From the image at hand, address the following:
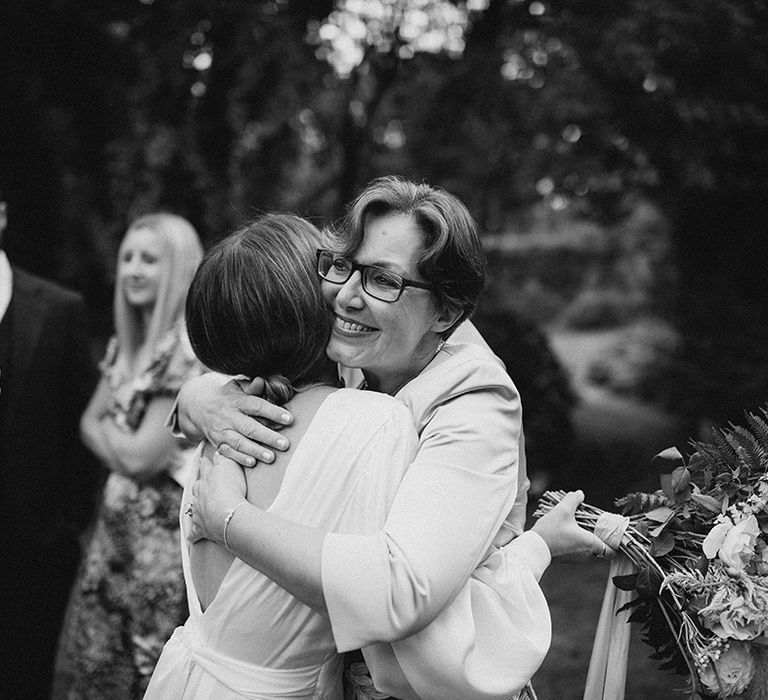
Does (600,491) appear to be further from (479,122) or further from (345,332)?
(345,332)

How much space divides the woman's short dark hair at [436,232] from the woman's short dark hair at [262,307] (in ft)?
0.42

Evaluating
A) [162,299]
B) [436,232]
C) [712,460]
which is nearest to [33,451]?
[162,299]

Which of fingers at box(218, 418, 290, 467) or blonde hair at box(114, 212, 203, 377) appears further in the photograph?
blonde hair at box(114, 212, 203, 377)

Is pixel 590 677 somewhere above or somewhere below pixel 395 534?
below

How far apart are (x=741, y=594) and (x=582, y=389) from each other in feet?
41.6

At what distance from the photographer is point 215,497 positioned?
182 cm

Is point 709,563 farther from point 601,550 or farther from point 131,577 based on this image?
point 131,577

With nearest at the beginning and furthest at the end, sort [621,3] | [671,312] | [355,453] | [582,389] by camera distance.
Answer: [355,453] → [621,3] → [671,312] → [582,389]

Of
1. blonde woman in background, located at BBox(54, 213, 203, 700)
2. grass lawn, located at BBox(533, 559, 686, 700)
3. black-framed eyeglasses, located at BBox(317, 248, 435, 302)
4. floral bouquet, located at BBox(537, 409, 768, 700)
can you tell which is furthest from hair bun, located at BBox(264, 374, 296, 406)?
grass lawn, located at BBox(533, 559, 686, 700)

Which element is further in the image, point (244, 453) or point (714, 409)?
point (714, 409)

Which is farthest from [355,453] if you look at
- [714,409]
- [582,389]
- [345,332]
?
[582,389]

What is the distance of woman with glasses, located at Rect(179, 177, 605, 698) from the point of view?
63.8 inches

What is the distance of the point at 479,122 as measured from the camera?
5.77 metres

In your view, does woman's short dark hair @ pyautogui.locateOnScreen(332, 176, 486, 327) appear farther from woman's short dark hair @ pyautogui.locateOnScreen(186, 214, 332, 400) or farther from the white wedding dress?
the white wedding dress
